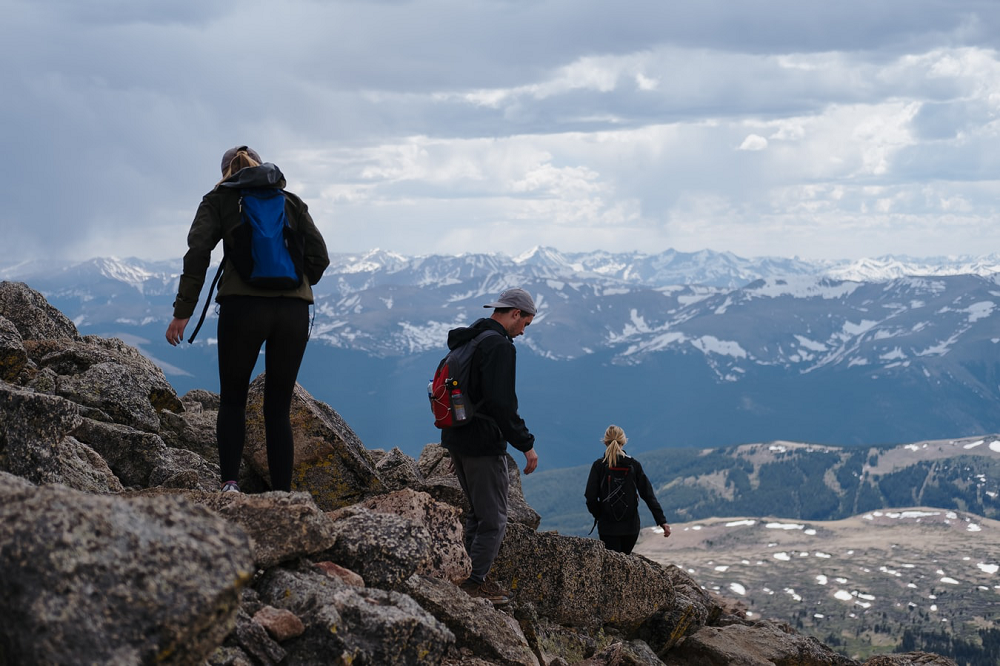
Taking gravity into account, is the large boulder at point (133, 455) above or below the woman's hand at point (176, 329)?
below

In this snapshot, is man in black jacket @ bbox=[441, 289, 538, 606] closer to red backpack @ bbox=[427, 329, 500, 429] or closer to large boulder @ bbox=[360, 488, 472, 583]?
red backpack @ bbox=[427, 329, 500, 429]

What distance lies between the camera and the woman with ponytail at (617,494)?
19.0m

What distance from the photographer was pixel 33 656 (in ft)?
18.6

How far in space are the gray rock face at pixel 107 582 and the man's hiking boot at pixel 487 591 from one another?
271 inches

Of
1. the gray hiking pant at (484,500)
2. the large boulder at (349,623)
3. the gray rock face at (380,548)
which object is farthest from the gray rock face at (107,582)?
the gray hiking pant at (484,500)

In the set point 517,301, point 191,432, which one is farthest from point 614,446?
point 191,432

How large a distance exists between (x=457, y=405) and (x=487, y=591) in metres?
3.27

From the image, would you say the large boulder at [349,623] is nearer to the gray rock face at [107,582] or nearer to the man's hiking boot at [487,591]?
the gray rock face at [107,582]

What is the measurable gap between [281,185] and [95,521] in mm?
5632

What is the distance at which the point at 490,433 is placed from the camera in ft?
40.3

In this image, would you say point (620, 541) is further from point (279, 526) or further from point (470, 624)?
point (279, 526)

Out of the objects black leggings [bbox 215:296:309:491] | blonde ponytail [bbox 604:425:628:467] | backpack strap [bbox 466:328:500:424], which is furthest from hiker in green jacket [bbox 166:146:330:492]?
blonde ponytail [bbox 604:425:628:467]

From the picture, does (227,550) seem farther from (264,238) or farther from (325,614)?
(264,238)

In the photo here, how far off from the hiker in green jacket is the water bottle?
213cm
